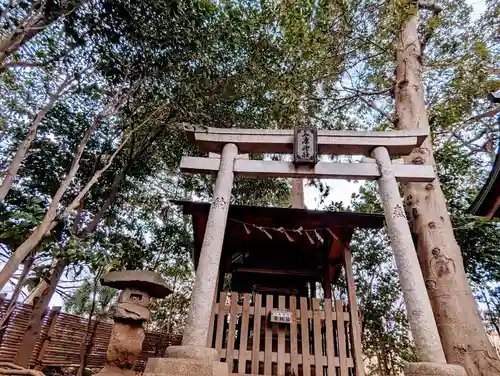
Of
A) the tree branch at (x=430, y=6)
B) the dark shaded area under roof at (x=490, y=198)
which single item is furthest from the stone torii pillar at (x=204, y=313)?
the tree branch at (x=430, y=6)

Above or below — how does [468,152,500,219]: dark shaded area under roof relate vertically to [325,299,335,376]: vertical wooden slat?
above

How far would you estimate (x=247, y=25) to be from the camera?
6.16 metres

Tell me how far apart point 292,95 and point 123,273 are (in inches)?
200

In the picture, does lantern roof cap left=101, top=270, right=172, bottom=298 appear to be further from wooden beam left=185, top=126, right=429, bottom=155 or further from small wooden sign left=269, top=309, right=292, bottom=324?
wooden beam left=185, top=126, right=429, bottom=155

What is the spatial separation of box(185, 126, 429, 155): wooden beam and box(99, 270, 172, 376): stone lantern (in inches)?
79.7

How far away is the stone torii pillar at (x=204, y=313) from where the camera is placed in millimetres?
2736

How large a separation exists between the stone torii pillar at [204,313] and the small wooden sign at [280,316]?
1209 mm

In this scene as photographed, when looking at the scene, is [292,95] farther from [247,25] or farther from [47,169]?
[47,169]

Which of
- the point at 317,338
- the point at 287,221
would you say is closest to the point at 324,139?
the point at 287,221

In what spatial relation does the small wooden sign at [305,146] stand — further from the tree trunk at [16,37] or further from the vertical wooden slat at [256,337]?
the tree trunk at [16,37]

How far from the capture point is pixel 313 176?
13.8 feet

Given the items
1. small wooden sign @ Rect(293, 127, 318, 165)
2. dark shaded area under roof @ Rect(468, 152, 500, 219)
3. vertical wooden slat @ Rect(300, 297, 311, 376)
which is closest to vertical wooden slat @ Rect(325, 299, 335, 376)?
vertical wooden slat @ Rect(300, 297, 311, 376)

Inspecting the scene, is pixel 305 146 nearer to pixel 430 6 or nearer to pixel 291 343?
pixel 291 343

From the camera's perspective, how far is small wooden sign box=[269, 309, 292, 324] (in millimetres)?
4348
